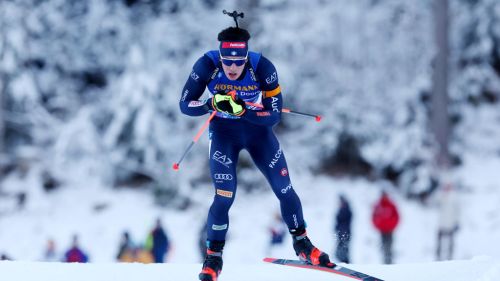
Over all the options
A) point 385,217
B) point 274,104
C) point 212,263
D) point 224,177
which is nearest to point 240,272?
point 212,263

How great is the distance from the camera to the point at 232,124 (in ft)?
19.4

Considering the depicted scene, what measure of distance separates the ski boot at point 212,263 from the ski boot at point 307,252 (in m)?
0.72

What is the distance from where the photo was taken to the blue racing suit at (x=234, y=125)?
228 inches

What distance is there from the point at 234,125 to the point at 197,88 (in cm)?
46

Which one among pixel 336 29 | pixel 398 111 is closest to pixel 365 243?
pixel 398 111

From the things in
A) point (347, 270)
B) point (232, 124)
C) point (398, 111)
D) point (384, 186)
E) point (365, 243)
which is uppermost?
point (398, 111)

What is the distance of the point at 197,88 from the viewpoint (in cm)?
582

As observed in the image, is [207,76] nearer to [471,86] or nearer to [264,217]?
[264,217]

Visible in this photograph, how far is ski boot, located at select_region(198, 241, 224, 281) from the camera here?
5758 mm

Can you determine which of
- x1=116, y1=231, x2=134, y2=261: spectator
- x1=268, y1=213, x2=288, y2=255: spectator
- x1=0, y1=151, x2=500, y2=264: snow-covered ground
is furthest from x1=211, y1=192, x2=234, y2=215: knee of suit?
x1=0, y1=151, x2=500, y2=264: snow-covered ground

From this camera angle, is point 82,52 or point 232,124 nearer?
point 232,124

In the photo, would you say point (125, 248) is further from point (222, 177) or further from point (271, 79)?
point (271, 79)

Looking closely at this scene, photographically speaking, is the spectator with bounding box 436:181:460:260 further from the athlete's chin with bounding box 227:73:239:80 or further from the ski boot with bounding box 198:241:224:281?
the athlete's chin with bounding box 227:73:239:80

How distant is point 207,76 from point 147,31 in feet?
43.5
